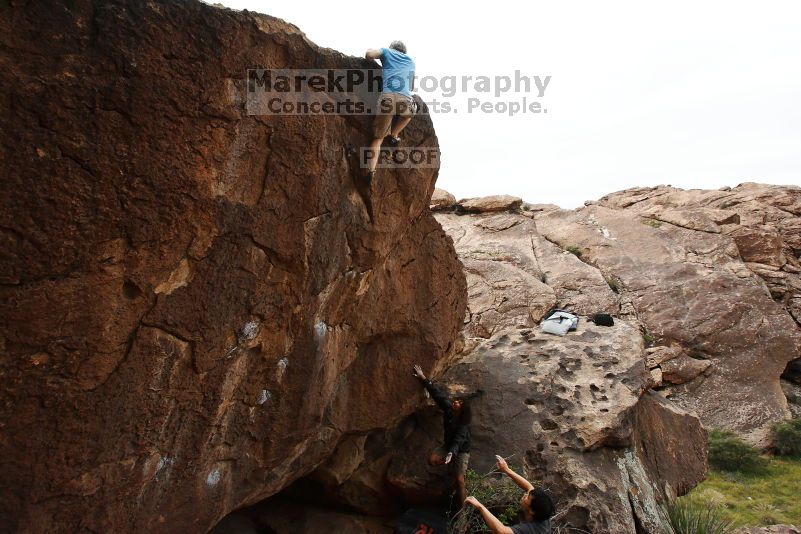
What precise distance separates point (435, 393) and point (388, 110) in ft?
11.5

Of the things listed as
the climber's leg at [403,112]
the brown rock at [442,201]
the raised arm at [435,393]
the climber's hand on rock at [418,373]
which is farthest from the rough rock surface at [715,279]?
the climber's leg at [403,112]

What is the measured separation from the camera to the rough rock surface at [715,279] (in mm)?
15906

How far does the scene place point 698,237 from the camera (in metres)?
19.1

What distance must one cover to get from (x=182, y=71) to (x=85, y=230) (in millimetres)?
1314

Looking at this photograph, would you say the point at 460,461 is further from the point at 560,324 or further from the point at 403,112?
the point at 403,112

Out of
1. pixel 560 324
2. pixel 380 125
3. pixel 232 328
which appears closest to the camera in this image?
pixel 232 328

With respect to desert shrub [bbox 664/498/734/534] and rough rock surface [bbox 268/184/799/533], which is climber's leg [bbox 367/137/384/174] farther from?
desert shrub [bbox 664/498/734/534]

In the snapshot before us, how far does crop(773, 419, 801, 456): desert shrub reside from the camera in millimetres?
14578

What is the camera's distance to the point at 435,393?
287 inches

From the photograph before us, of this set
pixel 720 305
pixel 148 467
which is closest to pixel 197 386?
pixel 148 467

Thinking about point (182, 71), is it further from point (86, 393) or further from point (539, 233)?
point (539, 233)

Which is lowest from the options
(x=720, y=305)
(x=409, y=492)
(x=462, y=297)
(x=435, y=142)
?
(x=409, y=492)

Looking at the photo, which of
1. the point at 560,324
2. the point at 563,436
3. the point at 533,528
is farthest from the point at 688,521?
the point at 533,528

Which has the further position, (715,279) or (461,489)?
(715,279)
